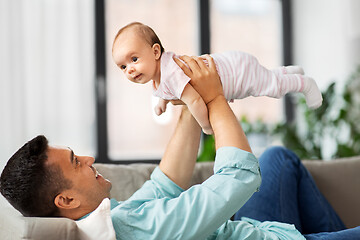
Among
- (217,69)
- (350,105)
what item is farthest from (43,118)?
(217,69)

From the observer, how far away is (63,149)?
3.88ft

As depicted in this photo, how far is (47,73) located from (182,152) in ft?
8.06

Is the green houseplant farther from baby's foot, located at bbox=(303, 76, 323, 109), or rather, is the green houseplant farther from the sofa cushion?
baby's foot, located at bbox=(303, 76, 323, 109)

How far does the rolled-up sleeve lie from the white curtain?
2.61m

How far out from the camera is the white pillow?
104 centimetres

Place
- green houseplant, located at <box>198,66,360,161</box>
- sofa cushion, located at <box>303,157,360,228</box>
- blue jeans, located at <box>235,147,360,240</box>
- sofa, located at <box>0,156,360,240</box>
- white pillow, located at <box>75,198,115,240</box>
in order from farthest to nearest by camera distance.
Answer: green houseplant, located at <box>198,66,360,161</box> → sofa cushion, located at <box>303,157,360,228</box> → blue jeans, located at <box>235,147,360,240</box> → sofa, located at <box>0,156,360,240</box> → white pillow, located at <box>75,198,115,240</box>

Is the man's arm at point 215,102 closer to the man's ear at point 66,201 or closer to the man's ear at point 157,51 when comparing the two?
the man's ear at point 157,51

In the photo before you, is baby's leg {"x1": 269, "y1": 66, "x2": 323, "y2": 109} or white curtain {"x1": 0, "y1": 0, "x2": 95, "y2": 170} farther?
white curtain {"x1": 0, "y1": 0, "x2": 95, "y2": 170}

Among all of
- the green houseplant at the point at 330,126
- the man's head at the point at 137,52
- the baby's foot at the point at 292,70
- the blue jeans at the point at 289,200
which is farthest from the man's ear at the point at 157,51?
the green houseplant at the point at 330,126

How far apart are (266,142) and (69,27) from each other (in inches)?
82.3

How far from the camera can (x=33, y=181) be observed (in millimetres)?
1093

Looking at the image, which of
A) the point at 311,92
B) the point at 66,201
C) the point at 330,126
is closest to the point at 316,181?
the point at 311,92

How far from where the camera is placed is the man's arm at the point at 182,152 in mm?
1460

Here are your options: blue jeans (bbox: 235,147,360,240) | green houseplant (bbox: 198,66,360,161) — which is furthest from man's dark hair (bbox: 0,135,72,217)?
green houseplant (bbox: 198,66,360,161)
